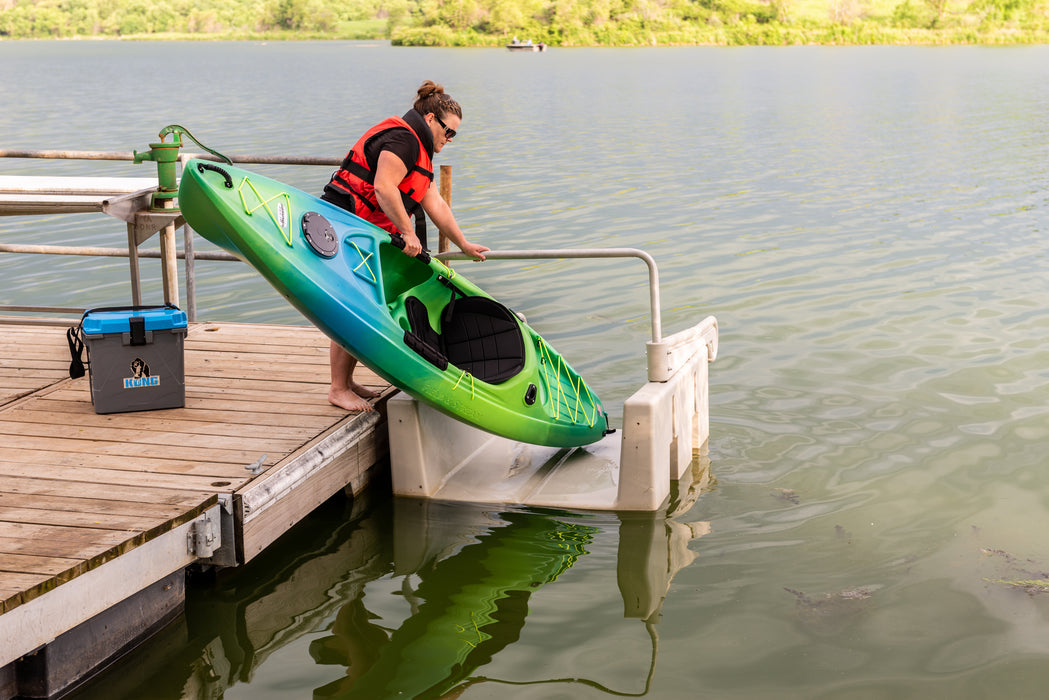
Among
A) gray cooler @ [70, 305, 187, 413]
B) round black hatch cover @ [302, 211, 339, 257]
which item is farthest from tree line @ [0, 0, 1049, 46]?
gray cooler @ [70, 305, 187, 413]

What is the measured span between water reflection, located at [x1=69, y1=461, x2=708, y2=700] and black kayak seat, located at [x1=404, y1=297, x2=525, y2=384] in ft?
2.42

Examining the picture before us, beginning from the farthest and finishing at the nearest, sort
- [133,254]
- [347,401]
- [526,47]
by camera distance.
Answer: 1. [526,47]
2. [133,254]
3. [347,401]

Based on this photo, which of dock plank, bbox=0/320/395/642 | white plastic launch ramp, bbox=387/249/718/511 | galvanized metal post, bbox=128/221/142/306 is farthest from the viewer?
galvanized metal post, bbox=128/221/142/306

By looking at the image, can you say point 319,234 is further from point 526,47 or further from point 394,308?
point 526,47

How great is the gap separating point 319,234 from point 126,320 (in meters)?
0.99

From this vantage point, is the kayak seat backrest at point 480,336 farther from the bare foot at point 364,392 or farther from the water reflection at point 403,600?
the water reflection at point 403,600

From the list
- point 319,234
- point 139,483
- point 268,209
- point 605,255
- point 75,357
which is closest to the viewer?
point 139,483

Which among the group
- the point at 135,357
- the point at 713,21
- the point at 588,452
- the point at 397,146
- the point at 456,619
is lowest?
the point at 456,619

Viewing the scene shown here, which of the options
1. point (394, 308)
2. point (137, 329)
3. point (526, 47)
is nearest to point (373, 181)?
point (394, 308)

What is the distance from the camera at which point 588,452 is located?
5.97m

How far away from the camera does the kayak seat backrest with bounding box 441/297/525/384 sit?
214 inches

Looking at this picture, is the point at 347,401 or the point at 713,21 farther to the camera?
the point at 713,21

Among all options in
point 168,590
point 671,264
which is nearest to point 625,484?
point 168,590

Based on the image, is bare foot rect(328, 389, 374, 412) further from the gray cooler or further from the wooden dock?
the gray cooler
